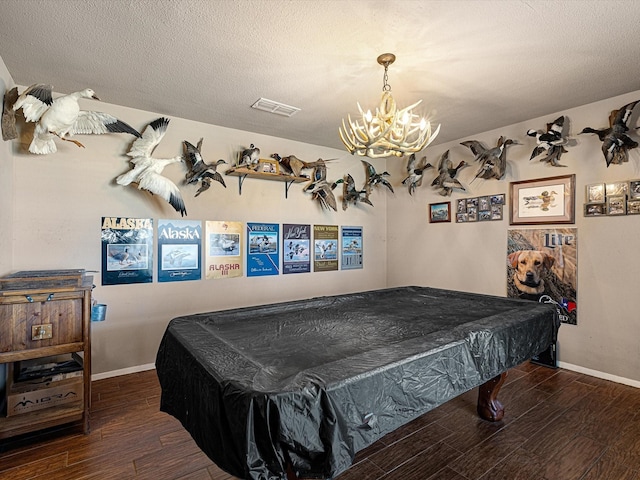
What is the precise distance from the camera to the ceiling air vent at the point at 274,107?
2.97 metres

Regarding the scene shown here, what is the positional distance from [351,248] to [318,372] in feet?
11.2

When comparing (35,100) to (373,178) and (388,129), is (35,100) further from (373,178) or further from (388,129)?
(373,178)

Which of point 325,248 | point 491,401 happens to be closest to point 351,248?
point 325,248

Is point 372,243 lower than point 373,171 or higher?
lower

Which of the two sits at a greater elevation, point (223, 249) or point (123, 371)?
point (223, 249)

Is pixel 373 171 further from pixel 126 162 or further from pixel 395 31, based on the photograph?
pixel 126 162

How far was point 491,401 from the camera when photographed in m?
2.29

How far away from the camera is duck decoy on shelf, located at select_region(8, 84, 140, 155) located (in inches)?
85.6

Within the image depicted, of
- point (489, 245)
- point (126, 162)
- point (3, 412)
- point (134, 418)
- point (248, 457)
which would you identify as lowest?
point (134, 418)

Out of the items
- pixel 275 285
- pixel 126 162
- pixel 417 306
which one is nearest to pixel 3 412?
pixel 126 162

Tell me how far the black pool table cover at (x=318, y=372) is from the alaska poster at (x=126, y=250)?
143 centimetres

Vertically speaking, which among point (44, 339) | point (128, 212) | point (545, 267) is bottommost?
point (44, 339)

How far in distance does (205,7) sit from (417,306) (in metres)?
2.46

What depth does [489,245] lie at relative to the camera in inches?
149
